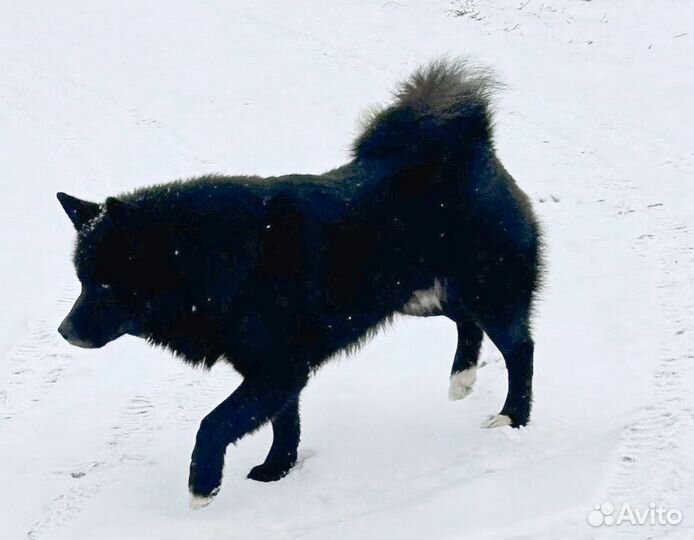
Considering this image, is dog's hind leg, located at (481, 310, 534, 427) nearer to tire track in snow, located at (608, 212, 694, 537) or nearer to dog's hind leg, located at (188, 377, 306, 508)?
tire track in snow, located at (608, 212, 694, 537)

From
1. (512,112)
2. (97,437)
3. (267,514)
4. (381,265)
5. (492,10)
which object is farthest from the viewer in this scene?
(492,10)

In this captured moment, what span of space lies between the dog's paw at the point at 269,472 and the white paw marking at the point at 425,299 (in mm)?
963

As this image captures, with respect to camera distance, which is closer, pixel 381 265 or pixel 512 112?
pixel 381 265

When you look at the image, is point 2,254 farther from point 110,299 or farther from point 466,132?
point 466,132

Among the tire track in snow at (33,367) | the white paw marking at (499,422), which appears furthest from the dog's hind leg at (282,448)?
the tire track in snow at (33,367)

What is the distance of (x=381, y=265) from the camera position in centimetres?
458

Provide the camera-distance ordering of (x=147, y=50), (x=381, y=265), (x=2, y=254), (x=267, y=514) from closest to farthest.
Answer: (x=267, y=514) < (x=381, y=265) < (x=2, y=254) < (x=147, y=50)

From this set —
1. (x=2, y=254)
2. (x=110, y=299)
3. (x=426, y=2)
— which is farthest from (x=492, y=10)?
(x=110, y=299)

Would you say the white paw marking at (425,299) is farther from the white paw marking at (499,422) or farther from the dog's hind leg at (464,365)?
the white paw marking at (499,422)

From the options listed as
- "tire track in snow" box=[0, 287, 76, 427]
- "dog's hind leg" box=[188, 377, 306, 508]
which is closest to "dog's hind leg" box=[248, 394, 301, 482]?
"dog's hind leg" box=[188, 377, 306, 508]

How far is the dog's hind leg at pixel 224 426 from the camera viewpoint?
4152 millimetres

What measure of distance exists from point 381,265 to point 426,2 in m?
12.7

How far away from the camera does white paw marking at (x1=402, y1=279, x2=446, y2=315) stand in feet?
15.7

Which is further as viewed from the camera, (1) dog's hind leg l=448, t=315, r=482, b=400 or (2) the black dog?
(1) dog's hind leg l=448, t=315, r=482, b=400
